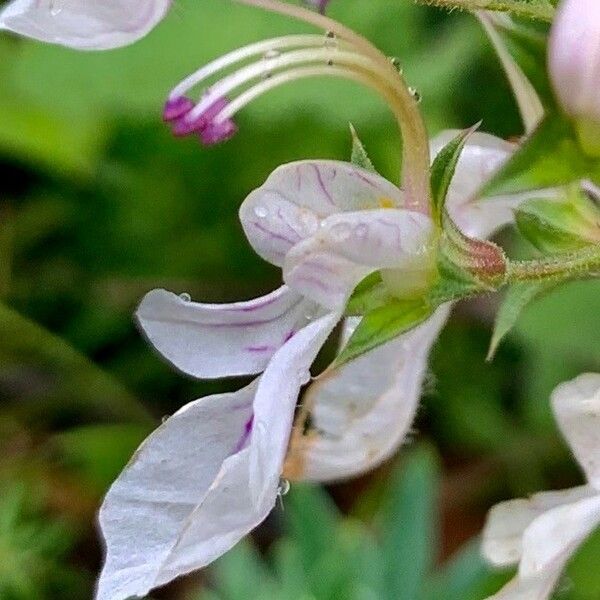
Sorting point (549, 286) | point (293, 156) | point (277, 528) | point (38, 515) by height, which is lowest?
point (277, 528)

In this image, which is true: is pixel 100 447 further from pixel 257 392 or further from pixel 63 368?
pixel 257 392

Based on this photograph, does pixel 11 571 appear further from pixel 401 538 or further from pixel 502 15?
pixel 502 15

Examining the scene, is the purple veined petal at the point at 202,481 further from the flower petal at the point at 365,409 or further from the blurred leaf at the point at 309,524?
the blurred leaf at the point at 309,524

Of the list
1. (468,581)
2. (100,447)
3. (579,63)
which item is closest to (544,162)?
(579,63)

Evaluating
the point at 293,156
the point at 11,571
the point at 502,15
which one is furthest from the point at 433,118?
the point at 502,15

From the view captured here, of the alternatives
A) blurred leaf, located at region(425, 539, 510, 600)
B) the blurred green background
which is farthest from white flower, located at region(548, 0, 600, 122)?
the blurred green background

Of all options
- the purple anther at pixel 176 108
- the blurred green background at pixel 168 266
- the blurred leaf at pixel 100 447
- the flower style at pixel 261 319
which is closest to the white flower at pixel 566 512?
the flower style at pixel 261 319
